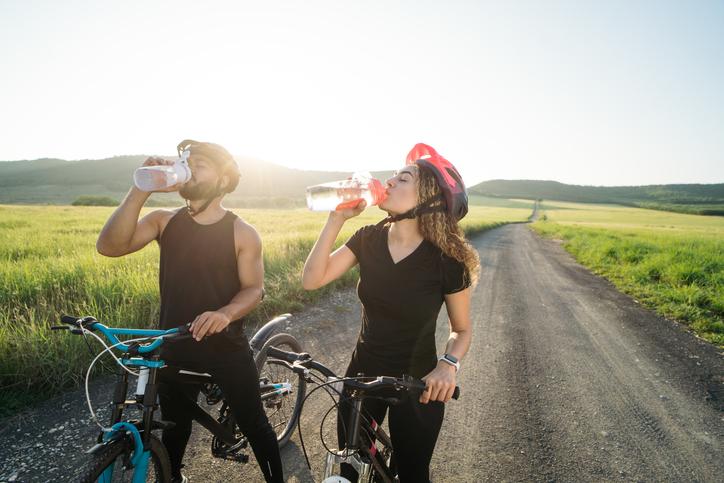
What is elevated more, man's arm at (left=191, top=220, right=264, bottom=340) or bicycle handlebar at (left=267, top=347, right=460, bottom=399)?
man's arm at (left=191, top=220, right=264, bottom=340)

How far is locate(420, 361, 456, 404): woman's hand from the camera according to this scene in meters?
1.58

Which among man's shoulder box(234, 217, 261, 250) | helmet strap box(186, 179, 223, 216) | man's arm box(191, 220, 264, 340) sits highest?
helmet strap box(186, 179, 223, 216)

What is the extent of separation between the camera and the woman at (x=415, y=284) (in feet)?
6.36

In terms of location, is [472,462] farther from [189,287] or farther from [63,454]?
[63,454]

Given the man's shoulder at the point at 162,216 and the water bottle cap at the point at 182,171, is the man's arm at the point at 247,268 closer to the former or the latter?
the man's shoulder at the point at 162,216

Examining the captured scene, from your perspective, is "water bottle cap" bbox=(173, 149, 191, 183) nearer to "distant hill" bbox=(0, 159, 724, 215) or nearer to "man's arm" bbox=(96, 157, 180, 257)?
"man's arm" bbox=(96, 157, 180, 257)

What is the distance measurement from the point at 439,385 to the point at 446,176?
1062mm

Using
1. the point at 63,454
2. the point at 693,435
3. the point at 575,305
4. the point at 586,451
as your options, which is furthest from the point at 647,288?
the point at 63,454

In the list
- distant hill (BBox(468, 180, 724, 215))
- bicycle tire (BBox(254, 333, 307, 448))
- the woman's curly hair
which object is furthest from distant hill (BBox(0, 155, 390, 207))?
distant hill (BBox(468, 180, 724, 215))

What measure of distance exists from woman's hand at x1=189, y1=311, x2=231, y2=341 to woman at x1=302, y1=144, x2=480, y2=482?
0.57m

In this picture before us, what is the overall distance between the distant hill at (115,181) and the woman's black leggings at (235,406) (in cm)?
5132

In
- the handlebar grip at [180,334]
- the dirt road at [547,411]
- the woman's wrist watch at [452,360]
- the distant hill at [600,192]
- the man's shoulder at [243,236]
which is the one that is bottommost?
the dirt road at [547,411]

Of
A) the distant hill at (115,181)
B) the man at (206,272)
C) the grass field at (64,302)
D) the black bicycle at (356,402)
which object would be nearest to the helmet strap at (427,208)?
the black bicycle at (356,402)

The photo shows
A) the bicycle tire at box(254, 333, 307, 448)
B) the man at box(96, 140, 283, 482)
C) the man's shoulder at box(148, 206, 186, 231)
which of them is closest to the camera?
the man at box(96, 140, 283, 482)
